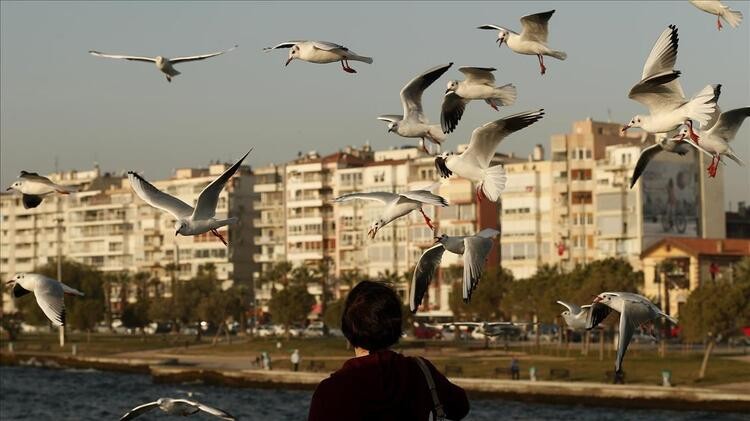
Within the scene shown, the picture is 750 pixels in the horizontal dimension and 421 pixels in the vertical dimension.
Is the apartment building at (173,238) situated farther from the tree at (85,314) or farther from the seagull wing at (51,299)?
the seagull wing at (51,299)

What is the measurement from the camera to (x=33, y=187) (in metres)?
18.6

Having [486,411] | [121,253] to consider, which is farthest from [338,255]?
[486,411]

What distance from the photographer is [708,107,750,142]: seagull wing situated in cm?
1594

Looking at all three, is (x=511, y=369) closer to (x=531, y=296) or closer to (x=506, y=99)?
(x=531, y=296)

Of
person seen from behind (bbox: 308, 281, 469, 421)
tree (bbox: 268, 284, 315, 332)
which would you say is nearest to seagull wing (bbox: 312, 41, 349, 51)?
person seen from behind (bbox: 308, 281, 469, 421)

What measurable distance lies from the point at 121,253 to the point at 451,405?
191 meters

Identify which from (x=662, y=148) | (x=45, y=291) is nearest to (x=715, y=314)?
(x=45, y=291)

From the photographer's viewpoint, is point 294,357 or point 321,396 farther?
point 294,357

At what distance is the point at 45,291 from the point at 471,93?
17.4 feet

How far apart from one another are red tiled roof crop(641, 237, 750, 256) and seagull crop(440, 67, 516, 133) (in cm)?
10944

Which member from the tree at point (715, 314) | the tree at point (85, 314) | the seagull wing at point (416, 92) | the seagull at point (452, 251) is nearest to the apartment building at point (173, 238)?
the tree at point (85, 314)

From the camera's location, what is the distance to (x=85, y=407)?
254 ft

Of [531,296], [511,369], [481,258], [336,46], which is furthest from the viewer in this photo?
[531,296]

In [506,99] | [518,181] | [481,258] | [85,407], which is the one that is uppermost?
[518,181]
